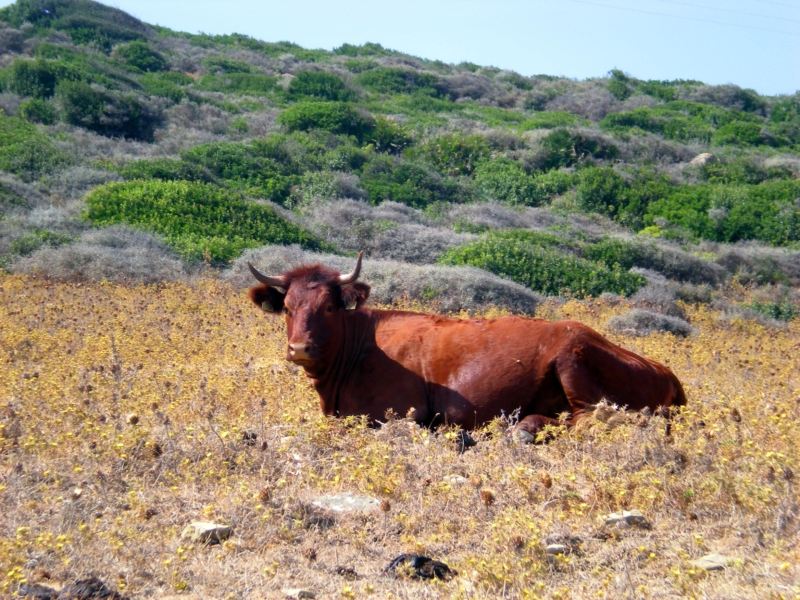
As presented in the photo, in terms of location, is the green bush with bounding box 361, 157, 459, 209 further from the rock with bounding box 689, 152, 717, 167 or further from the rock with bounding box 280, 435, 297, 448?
the rock with bounding box 280, 435, 297, 448

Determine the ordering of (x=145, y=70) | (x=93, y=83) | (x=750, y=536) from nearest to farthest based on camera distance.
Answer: (x=750, y=536), (x=93, y=83), (x=145, y=70)

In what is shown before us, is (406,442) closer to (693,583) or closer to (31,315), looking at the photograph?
(693,583)

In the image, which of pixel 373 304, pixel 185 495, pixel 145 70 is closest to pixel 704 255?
pixel 373 304

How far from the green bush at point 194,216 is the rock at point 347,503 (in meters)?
11.3

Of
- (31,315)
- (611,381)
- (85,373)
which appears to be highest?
(611,381)

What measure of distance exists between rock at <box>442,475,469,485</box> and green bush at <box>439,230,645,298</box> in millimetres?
10825

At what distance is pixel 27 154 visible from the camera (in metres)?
19.8

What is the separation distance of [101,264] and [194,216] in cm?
378

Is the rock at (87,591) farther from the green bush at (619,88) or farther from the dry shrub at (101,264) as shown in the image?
the green bush at (619,88)

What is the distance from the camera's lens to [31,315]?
407 inches

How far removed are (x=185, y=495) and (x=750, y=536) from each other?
2.98 metres

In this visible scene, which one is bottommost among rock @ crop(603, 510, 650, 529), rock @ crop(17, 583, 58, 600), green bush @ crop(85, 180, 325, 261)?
green bush @ crop(85, 180, 325, 261)

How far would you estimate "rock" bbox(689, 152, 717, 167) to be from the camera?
30.9 m

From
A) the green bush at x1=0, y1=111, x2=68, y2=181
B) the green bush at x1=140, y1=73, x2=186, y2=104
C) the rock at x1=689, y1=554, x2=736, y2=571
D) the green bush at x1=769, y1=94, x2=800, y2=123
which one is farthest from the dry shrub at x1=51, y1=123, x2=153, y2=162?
the green bush at x1=769, y1=94, x2=800, y2=123
